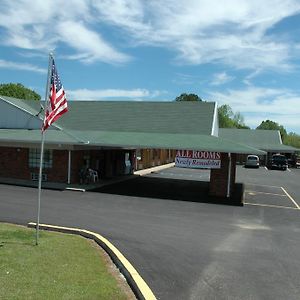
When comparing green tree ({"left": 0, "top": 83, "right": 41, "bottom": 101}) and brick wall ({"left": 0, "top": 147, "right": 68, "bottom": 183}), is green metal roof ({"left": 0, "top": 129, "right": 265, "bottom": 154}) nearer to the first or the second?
brick wall ({"left": 0, "top": 147, "right": 68, "bottom": 183})

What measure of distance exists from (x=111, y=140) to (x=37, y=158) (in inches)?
188

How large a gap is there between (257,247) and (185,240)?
182cm

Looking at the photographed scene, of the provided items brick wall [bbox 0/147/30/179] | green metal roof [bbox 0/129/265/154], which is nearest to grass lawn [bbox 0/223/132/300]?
green metal roof [bbox 0/129/265/154]

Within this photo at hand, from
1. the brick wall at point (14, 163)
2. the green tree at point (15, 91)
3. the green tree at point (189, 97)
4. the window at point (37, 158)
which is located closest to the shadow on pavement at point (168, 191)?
the window at point (37, 158)

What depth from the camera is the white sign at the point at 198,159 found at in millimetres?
23219

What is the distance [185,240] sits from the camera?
12.4m

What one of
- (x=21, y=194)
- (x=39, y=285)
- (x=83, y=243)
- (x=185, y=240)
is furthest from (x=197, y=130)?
(x=39, y=285)

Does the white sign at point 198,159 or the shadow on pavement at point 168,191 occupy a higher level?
the white sign at point 198,159

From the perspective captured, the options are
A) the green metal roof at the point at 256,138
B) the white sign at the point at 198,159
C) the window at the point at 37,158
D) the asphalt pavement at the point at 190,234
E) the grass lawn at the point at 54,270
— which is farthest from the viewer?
the green metal roof at the point at 256,138

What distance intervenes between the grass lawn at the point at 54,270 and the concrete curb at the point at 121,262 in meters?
0.20

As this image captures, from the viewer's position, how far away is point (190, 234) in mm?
13398

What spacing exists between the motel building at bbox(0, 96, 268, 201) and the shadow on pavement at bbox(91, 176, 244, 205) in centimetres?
96

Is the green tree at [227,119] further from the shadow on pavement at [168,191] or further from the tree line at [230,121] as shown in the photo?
the shadow on pavement at [168,191]

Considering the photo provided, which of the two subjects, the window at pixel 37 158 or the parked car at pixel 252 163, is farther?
the parked car at pixel 252 163
